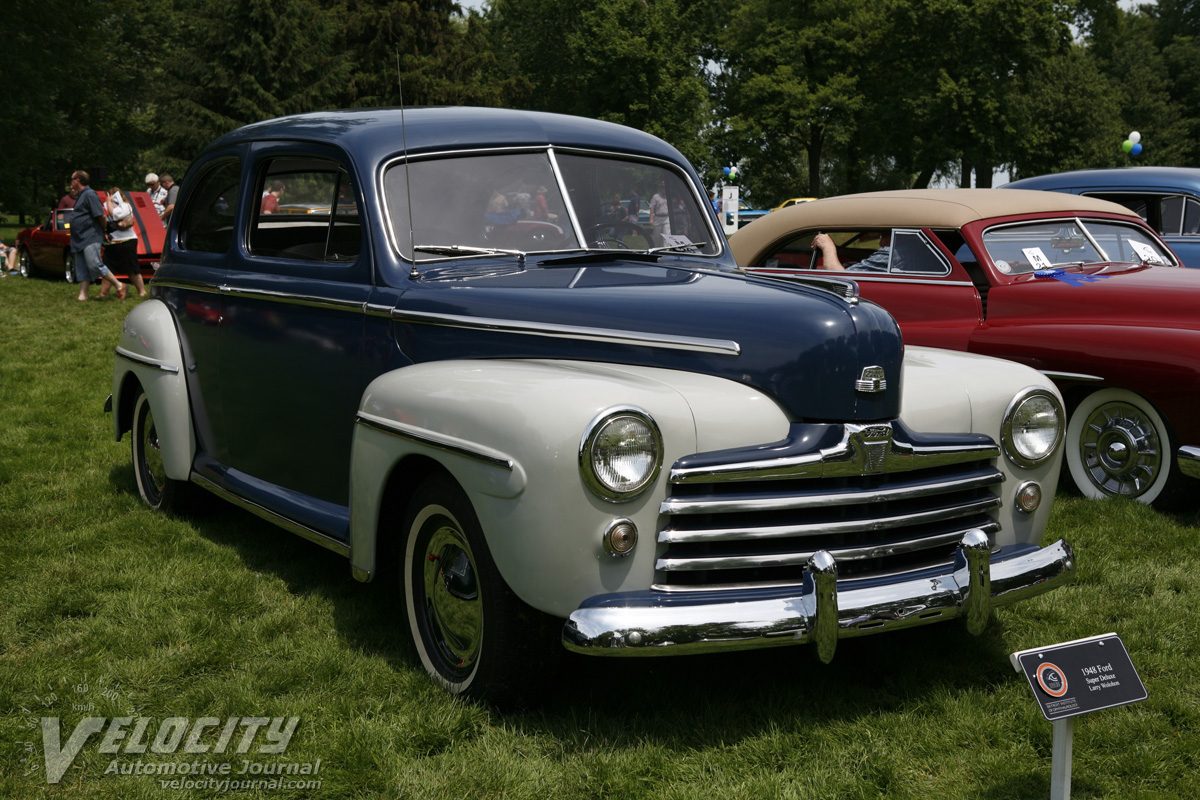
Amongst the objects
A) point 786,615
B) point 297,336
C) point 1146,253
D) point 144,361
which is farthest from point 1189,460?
point 144,361

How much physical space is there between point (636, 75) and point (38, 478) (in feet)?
140

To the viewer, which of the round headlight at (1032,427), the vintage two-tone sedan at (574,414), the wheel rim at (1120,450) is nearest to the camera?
the vintage two-tone sedan at (574,414)

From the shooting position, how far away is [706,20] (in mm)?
54750

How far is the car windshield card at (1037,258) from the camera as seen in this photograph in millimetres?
6916

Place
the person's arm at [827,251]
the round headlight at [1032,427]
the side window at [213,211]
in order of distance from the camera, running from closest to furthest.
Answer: the round headlight at [1032,427], the side window at [213,211], the person's arm at [827,251]

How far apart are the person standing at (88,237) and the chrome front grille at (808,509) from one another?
13710 mm

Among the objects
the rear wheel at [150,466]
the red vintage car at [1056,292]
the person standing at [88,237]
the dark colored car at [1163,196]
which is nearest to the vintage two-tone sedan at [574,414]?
the rear wheel at [150,466]

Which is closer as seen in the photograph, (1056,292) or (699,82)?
(1056,292)

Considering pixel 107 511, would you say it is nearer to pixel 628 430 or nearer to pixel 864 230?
pixel 628 430

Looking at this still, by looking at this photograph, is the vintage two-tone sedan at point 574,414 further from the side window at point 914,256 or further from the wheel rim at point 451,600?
the side window at point 914,256

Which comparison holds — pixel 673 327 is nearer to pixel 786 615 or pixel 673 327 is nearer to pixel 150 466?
pixel 786 615

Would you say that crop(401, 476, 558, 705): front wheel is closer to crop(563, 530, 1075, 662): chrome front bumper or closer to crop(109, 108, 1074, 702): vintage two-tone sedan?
crop(109, 108, 1074, 702): vintage two-tone sedan

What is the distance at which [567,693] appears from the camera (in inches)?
142

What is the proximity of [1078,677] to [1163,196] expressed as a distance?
879 centimetres
